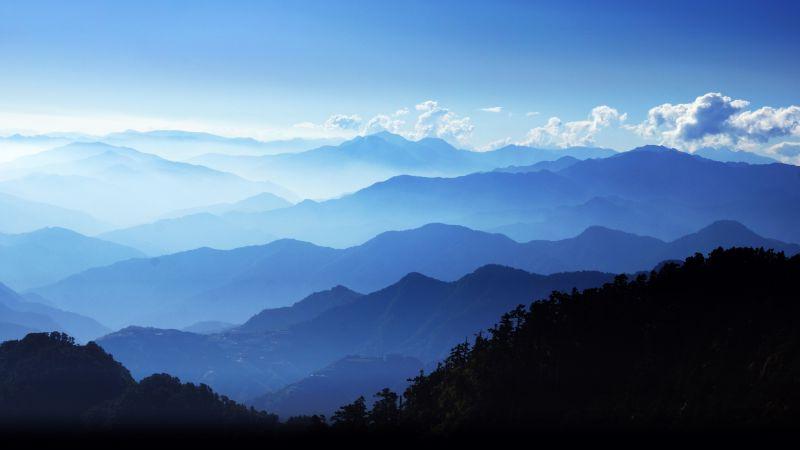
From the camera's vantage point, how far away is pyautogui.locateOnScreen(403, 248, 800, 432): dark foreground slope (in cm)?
8462

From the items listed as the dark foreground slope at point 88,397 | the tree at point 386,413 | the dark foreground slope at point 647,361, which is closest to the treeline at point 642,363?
the dark foreground slope at point 647,361

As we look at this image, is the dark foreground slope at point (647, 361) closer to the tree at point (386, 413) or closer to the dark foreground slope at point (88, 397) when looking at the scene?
the tree at point (386, 413)

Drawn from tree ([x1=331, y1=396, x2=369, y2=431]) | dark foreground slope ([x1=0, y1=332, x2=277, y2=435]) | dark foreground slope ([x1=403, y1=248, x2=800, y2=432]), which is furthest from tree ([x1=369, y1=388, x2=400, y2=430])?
dark foreground slope ([x1=0, y1=332, x2=277, y2=435])

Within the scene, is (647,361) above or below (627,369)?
above

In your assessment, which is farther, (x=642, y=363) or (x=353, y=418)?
(x=353, y=418)

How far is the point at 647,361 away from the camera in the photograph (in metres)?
99.1

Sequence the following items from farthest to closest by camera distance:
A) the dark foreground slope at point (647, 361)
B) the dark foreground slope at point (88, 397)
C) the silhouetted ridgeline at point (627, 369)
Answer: the dark foreground slope at point (88, 397)
the silhouetted ridgeline at point (627, 369)
the dark foreground slope at point (647, 361)

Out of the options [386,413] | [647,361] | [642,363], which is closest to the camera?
[647,361]

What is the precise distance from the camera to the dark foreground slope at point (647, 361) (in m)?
84.6

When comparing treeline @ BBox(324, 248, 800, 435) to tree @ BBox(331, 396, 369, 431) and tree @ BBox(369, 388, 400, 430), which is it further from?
tree @ BBox(369, 388, 400, 430)

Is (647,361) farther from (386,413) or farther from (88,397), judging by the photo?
(88,397)

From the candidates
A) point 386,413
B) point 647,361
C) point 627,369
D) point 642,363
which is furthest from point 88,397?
point 647,361

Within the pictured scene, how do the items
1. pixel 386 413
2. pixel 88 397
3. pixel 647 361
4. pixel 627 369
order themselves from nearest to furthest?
pixel 647 361, pixel 627 369, pixel 386 413, pixel 88 397

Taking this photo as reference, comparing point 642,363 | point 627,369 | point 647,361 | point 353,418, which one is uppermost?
point 647,361
